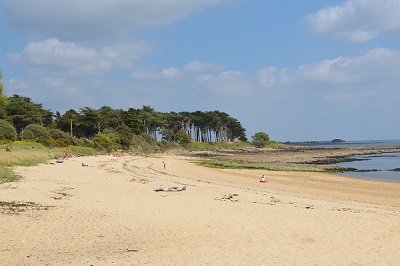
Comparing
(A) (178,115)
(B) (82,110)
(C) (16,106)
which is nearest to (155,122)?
(A) (178,115)

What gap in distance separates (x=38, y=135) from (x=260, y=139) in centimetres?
7999

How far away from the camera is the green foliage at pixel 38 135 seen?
2320 inches

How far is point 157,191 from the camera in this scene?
63.2 ft

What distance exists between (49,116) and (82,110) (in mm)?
6690

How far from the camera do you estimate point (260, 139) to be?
130375 mm

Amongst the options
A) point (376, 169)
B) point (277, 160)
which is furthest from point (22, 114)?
point (376, 169)

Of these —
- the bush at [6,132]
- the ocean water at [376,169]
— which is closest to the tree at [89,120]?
the bush at [6,132]

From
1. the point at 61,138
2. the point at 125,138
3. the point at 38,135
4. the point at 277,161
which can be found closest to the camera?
the point at 277,161

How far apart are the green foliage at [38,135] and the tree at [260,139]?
75.1 meters

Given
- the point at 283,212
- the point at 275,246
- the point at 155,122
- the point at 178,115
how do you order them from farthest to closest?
1. the point at 178,115
2. the point at 155,122
3. the point at 283,212
4. the point at 275,246

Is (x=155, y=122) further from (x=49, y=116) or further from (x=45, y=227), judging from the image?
(x=45, y=227)

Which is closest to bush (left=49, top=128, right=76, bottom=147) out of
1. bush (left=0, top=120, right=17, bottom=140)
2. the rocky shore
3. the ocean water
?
bush (left=0, top=120, right=17, bottom=140)

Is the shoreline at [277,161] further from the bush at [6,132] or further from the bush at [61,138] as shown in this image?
the bush at [6,132]

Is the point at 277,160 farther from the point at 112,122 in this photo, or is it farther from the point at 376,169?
the point at 112,122
